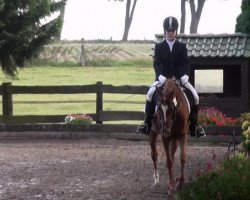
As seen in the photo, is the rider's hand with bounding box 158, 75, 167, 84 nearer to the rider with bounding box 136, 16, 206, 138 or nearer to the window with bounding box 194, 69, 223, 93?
the rider with bounding box 136, 16, 206, 138

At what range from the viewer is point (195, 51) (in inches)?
719

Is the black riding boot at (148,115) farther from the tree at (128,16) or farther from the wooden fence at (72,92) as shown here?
the tree at (128,16)

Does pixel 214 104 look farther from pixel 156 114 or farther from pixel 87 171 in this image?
pixel 156 114

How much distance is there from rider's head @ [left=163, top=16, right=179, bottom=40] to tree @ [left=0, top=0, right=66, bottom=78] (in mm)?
9228

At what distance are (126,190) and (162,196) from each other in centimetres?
83

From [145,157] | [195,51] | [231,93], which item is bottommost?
[145,157]

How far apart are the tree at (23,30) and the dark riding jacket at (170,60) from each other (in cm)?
915

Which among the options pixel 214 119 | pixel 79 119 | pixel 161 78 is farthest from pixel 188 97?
pixel 79 119

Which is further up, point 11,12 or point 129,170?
point 11,12

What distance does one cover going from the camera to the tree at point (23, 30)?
1983cm

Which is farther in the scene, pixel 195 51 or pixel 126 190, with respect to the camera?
pixel 195 51

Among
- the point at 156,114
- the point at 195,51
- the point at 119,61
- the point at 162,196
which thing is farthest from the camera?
the point at 119,61

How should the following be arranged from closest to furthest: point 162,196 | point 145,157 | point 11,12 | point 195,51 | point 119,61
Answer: point 162,196
point 145,157
point 195,51
point 11,12
point 119,61

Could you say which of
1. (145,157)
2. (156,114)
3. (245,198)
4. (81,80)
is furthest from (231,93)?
(81,80)
